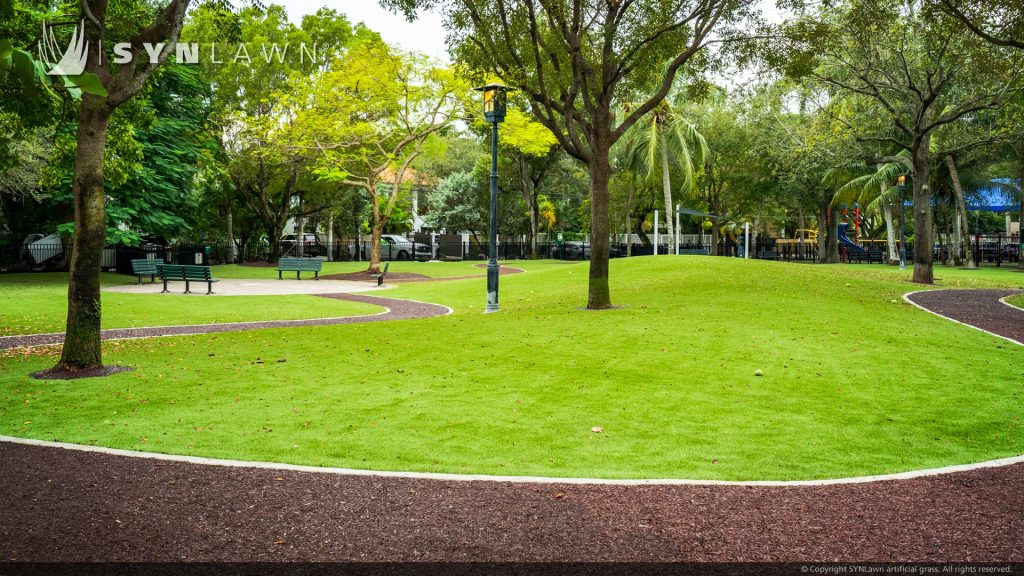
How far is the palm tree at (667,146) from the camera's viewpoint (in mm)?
35312

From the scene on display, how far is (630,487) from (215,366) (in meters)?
7.04

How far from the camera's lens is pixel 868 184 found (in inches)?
1473

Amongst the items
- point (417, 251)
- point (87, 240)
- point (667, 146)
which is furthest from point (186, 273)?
point (417, 251)

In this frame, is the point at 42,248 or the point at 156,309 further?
the point at 42,248

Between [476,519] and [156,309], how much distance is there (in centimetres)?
1579

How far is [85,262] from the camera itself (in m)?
9.55

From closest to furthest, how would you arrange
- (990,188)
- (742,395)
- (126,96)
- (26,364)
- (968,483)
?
(968,483) < (742,395) < (126,96) < (26,364) < (990,188)

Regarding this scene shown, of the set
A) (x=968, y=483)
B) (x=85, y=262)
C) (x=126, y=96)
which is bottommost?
(x=968, y=483)

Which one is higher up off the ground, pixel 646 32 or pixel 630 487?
pixel 646 32

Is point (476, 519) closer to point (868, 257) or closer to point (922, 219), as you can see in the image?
point (922, 219)

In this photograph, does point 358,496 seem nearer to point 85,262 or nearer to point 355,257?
point 85,262

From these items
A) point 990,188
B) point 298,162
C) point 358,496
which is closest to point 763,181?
point 990,188

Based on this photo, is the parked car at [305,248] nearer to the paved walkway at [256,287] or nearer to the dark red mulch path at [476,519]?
the paved walkway at [256,287]

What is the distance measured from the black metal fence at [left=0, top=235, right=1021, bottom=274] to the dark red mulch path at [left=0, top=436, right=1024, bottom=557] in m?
30.5
